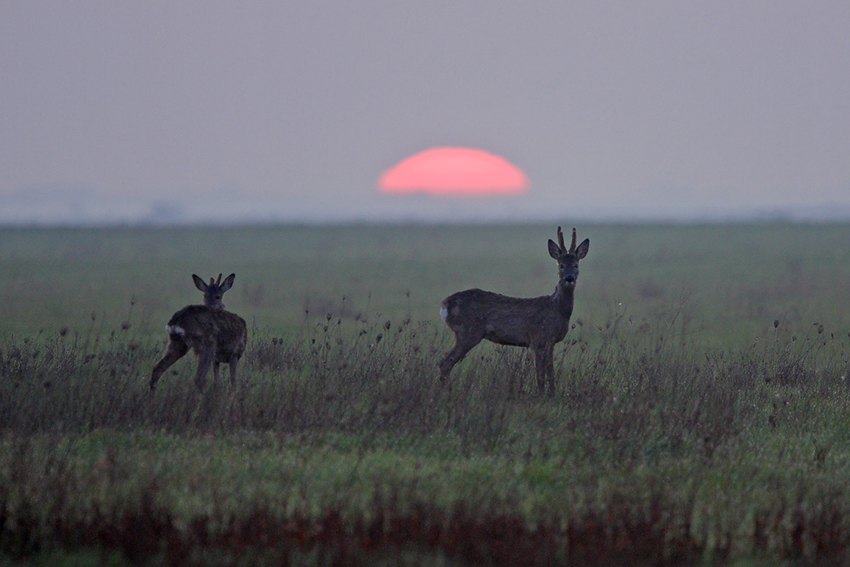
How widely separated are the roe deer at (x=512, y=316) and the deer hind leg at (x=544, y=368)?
0.24 metres

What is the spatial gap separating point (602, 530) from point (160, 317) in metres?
21.0

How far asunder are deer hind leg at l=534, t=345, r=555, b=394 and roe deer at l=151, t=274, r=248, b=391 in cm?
362

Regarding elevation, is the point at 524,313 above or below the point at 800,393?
above

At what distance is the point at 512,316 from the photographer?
13.3 metres

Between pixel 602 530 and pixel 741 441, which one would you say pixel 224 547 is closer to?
pixel 602 530

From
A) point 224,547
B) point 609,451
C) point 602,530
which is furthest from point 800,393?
point 224,547

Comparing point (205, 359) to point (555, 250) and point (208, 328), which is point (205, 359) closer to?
point (208, 328)

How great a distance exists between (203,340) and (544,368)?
4171 mm

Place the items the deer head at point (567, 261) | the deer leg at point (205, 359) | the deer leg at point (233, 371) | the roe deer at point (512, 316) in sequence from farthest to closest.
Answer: the roe deer at point (512, 316) < the deer head at point (567, 261) < the deer leg at point (233, 371) < the deer leg at point (205, 359)

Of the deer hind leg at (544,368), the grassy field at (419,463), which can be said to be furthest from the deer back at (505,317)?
the grassy field at (419,463)

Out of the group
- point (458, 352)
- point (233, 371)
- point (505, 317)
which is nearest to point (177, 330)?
point (233, 371)

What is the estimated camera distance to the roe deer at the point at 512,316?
43.1 feet

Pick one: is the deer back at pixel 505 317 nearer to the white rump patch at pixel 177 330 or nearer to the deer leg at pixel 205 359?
the deer leg at pixel 205 359

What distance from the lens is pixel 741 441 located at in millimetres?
9906
